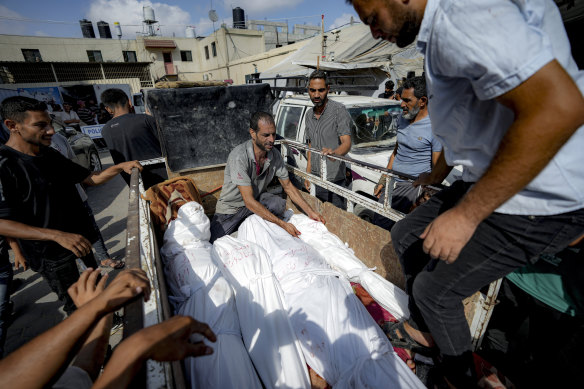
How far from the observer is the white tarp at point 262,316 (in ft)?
5.14

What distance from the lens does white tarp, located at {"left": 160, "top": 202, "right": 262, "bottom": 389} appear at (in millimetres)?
1482

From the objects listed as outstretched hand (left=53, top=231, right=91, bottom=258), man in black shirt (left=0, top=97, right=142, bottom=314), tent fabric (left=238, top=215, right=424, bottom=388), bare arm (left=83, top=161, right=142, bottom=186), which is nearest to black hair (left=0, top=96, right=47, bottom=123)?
man in black shirt (left=0, top=97, right=142, bottom=314)

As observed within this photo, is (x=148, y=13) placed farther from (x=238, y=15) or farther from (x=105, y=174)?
(x=105, y=174)

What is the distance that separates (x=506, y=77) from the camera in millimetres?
757

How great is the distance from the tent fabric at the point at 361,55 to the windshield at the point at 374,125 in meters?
4.24

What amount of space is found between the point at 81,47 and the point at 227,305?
120 feet

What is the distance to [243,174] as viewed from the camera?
2895 millimetres

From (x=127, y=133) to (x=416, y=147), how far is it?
3.85m

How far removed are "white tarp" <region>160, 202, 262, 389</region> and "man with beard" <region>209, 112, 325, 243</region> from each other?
501 millimetres

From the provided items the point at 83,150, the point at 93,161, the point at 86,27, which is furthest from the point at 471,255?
the point at 86,27

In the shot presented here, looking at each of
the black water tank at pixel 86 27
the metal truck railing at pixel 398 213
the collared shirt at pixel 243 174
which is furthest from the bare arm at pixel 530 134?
the black water tank at pixel 86 27

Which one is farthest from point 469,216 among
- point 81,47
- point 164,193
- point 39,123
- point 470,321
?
point 81,47

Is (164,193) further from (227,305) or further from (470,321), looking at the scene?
(470,321)

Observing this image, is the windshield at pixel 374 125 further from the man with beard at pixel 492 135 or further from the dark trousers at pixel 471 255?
the man with beard at pixel 492 135
